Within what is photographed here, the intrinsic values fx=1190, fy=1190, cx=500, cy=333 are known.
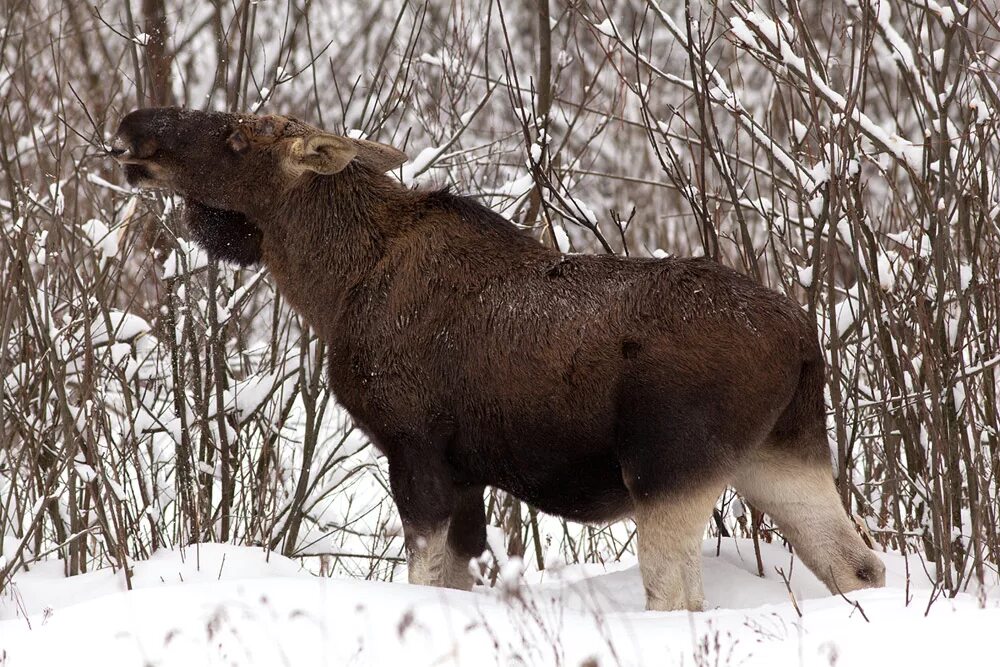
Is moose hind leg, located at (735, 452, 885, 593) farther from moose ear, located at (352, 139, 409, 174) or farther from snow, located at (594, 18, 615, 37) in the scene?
snow, located at (594, 18, 615, 37)

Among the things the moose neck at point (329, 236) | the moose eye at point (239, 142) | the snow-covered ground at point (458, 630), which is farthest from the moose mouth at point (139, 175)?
the snow-covered ground at point (458, 630)

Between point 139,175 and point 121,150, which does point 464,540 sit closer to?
point 139,175

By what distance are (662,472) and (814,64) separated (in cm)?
274

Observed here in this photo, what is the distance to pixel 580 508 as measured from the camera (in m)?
4.77

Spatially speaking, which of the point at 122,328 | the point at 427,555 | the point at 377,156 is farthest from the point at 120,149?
the point at 427,555

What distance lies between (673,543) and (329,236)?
1970 millimetres

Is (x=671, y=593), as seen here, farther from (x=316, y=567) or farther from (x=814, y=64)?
(x=316, y=567)

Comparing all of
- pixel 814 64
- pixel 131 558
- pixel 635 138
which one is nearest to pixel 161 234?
pixel 131 558

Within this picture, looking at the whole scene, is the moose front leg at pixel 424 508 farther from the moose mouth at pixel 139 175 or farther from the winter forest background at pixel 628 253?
the moose mouth at pixel 139 175

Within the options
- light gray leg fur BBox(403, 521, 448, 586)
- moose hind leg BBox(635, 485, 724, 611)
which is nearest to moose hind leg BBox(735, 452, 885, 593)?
moose hind leg BBox(635, 485, 724, 611)

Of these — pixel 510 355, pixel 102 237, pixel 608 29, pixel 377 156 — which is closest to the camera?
pixel 510 355

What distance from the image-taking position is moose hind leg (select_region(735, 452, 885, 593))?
185 inches

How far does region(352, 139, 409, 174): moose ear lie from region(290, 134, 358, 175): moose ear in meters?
0.13

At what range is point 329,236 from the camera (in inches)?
202
